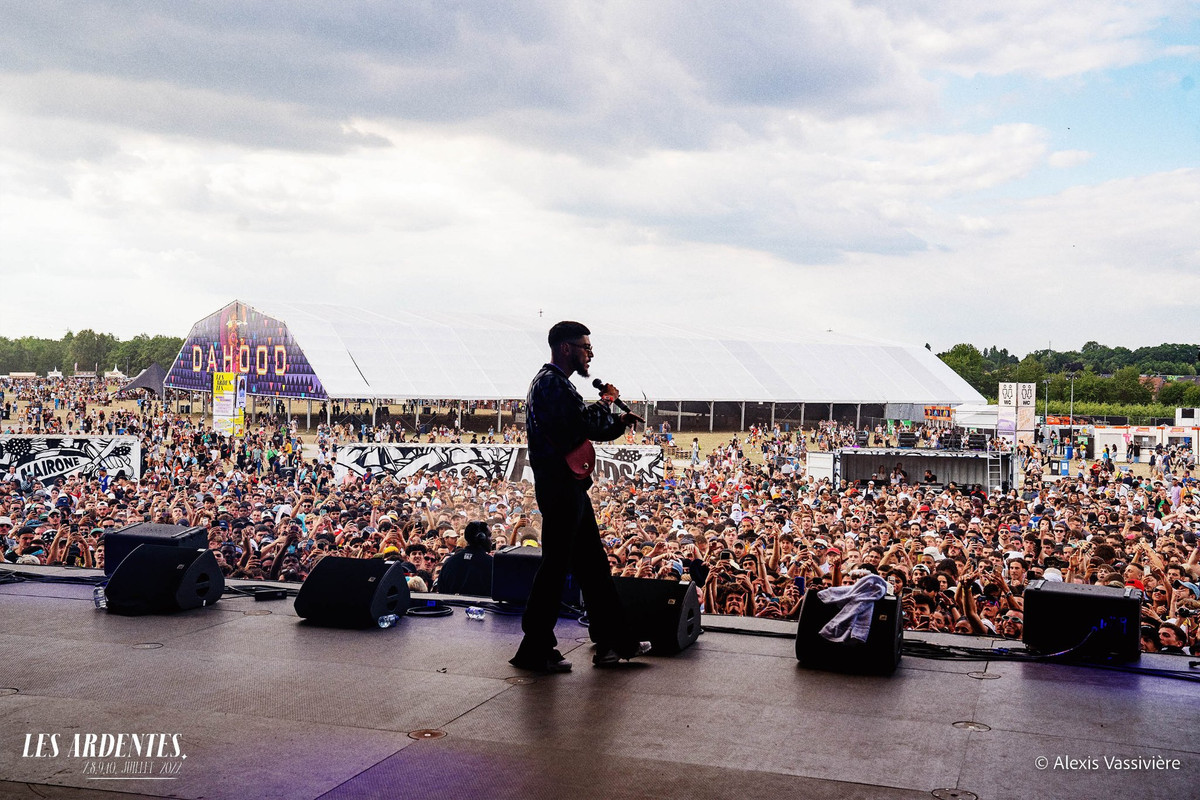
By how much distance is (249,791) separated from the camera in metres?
2.78

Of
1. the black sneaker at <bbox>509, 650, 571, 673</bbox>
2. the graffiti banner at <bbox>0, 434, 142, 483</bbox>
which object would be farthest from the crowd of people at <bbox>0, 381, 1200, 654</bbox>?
the black sneaker at <bbox>509, 650, 571, 673</bbox>

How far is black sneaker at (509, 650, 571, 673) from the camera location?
13.7 feet

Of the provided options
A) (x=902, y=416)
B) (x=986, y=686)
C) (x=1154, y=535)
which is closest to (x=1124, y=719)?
(x=986, y=686)

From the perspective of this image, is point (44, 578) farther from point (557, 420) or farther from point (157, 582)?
point (557, 420)

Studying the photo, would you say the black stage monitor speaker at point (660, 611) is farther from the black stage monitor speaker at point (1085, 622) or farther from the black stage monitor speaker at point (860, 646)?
the black stage monitor speaker at point (1085, 622)

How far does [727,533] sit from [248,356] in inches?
1366

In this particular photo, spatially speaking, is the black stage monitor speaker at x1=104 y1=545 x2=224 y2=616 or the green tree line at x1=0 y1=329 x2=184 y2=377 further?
the green tree line at x1=0 y1=329 x2=184 y2=377

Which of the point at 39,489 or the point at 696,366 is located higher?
the point at 696,366

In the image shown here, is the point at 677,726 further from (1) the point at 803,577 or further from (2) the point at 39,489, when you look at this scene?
(2) the point at 39,489

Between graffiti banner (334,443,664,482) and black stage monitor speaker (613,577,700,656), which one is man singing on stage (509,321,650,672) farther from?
graffiti banner (334,443,664,482)

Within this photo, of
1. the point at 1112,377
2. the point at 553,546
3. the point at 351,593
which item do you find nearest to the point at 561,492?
the point at 553,546

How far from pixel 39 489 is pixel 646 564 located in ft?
33.4

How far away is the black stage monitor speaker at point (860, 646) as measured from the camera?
13.7 feet

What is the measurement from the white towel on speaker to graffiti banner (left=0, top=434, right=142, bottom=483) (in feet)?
45.1
